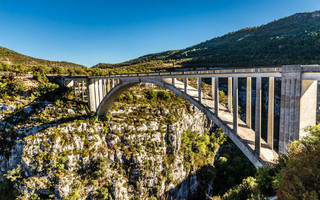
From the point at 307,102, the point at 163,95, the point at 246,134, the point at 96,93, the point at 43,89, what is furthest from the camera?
the point at 163,95

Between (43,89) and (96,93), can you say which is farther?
(43,89)

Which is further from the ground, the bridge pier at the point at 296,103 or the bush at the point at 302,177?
the bridge pier at the point at 296,103

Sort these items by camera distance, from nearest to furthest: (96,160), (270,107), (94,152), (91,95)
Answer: (270,107) → (96,160) → (94,152) → (91,95)

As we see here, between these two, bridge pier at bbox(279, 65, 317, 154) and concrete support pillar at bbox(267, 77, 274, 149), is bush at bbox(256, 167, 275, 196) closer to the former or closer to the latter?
bridge pier at bbox(279, 65, 317, 154)

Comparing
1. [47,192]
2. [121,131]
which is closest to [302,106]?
[121,131]

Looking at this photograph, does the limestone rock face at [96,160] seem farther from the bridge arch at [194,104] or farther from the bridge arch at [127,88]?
the bridge arch at [194,104]

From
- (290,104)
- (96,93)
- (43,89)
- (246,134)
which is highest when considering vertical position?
(43,89)

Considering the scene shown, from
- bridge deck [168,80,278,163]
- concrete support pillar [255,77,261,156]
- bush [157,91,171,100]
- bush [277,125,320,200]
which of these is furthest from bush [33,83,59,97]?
bush [277,125,320,200]

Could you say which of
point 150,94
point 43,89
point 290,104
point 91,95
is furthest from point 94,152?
point 290,104

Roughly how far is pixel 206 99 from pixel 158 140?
635 inches

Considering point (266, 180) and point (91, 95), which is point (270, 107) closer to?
point (266, 180)

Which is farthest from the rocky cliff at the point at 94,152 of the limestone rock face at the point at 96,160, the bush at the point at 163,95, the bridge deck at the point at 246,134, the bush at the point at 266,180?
the bush at the point at 266,180

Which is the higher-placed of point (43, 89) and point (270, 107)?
point (43, 89)

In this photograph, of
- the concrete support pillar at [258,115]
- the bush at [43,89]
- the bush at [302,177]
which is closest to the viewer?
the bush at [302,177]
